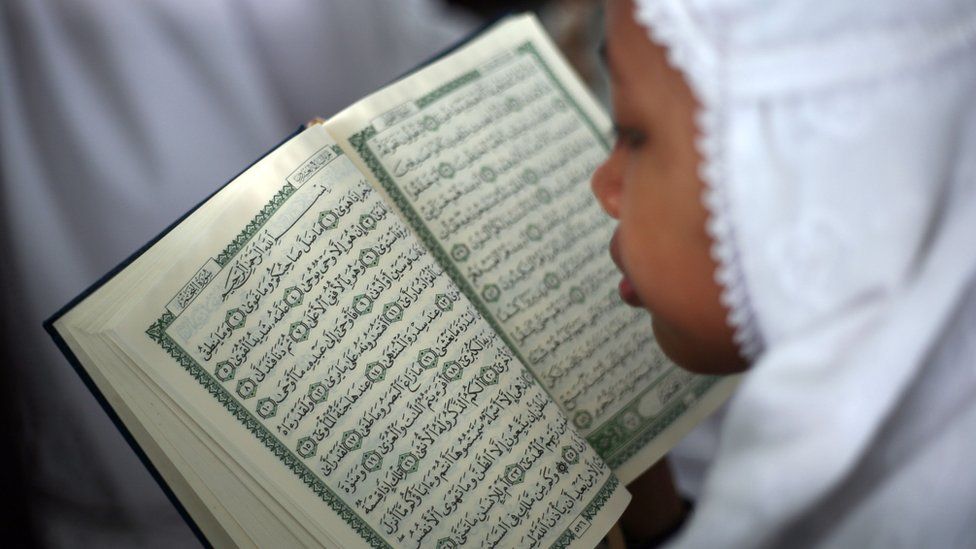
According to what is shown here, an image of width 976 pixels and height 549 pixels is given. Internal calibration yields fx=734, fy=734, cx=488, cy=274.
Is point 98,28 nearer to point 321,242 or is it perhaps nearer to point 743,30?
point 321,242

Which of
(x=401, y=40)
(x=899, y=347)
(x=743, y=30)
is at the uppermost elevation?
(x=401, y=40)

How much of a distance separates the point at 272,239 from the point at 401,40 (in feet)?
4.00

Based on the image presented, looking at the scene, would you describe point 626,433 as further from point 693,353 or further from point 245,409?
point 245,409

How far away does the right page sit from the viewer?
0.79m

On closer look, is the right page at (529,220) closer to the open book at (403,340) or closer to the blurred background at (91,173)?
the open book at (403,340)

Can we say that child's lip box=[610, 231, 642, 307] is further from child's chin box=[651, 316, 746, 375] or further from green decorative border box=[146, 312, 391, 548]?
green decorative border box=[146, 312, 391, 548]

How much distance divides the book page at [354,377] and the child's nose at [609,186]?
181 millimetres

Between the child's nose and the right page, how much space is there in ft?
0.65

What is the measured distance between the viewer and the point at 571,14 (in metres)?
2.14

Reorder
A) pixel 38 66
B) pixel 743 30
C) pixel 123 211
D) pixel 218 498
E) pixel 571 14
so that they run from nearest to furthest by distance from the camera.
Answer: pixel 743 30, pixel 218 498, pixel 38 66, pixel 123 211, pixel 571 14

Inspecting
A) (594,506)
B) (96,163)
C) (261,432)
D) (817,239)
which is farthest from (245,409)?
(96,163)

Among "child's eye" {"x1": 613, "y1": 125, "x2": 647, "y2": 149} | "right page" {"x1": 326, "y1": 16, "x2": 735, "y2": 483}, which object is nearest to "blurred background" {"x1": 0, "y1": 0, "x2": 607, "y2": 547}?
"right page" {"x1": 326, "y1": 16, "x2": 735, "y2": 483}

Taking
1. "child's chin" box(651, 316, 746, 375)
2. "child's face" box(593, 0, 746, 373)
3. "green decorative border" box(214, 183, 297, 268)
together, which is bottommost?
"child's chin" box(651, 316, 746, 375)

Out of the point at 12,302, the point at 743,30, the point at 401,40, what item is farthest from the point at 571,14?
the point at 743,30
